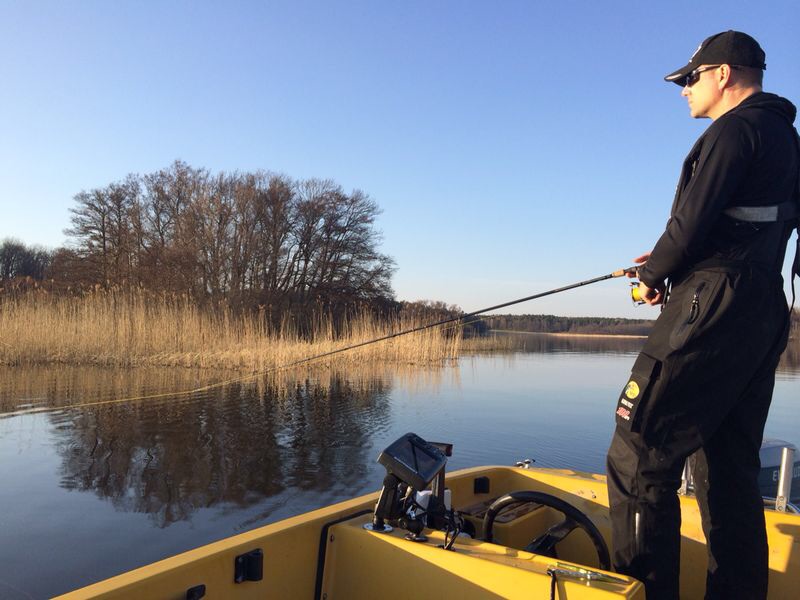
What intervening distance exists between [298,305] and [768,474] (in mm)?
29355

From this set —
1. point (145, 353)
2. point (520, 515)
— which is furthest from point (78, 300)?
point (520, 515)

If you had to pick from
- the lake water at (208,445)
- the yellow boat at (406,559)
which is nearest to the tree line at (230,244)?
the lake water at (208,445)

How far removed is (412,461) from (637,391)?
2.34ft

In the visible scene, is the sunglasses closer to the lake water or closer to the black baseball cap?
the black baseball cap

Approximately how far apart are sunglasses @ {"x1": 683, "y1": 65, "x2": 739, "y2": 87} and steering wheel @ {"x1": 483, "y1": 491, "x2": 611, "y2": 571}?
4.56 ft

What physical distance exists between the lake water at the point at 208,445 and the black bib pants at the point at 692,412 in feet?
10.5

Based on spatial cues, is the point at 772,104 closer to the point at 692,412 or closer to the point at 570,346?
the point at 692,412

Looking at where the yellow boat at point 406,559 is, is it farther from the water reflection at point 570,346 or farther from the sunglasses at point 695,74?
the water reflection at point 570,346

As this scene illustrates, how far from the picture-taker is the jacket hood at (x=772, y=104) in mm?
1856

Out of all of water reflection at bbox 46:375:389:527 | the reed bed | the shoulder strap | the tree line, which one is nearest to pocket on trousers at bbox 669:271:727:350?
the shoulder strap

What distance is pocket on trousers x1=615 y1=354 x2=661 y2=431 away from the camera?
1724 mm

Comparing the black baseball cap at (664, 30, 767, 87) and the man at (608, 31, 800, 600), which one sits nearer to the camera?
the man at (608, 31, 800, 600)

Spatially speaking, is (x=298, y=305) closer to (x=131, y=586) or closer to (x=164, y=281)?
(x=164, y=281)

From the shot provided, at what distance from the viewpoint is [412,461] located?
2.01 m
